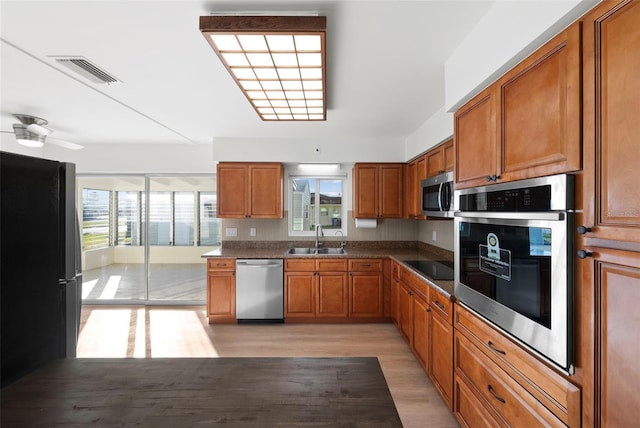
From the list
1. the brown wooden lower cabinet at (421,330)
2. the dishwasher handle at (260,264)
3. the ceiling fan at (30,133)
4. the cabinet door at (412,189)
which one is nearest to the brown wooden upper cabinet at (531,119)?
the brown wooden lower cabinet at (421,330)

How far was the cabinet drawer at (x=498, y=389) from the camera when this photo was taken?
123 centimetres

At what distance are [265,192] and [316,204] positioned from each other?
88cm

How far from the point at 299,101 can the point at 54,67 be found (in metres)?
1.89

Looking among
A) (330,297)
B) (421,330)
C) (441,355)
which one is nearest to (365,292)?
(330,297)

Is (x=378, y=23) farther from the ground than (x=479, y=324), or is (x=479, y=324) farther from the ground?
(x=378, y=23)

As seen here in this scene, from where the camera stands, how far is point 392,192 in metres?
4.12

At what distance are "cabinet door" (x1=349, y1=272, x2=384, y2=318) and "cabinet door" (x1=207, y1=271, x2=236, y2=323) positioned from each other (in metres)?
1.55

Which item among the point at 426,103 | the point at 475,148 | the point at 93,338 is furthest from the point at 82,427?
the point at 93,338

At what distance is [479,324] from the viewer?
1650 millimetres

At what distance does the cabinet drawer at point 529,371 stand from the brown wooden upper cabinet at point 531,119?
0.79 metres

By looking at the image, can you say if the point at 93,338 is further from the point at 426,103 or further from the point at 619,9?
the point at 619,9

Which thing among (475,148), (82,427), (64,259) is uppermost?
(475,148)

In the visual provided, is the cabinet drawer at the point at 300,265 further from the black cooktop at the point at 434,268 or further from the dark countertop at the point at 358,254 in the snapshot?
the black cooktop at the point at 434,268

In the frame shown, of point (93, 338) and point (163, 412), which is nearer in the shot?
point (163, 412)
